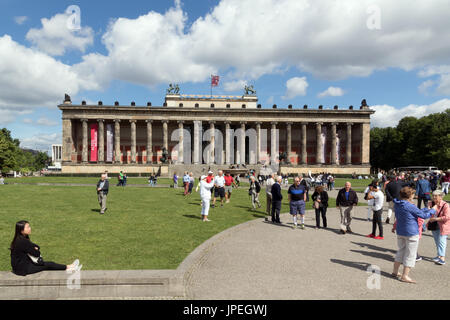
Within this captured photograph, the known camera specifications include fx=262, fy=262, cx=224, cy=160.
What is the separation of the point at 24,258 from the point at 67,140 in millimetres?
66412

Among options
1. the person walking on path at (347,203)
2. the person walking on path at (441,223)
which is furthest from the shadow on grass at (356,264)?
the person walking on path at (347,203)

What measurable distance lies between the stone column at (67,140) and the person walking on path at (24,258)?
65522 mm

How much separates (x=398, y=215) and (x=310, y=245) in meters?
3.38

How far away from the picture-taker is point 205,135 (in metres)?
65.2

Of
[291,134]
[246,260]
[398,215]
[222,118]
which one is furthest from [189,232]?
[291,134]

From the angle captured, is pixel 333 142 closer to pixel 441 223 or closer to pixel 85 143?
pixel 85 143

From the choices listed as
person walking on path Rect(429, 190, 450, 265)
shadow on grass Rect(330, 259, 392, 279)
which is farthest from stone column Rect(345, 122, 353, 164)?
shadow on grass Rect(330, 259, 392, 279)

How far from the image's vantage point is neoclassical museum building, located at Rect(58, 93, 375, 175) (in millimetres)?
62031

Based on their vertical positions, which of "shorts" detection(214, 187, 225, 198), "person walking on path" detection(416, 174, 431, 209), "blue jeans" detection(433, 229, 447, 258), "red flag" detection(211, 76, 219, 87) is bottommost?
"blue jeans" detection(433, 229, 447, 258)

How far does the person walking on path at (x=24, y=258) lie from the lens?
210 inches

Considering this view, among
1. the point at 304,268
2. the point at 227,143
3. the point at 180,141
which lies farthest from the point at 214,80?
the point at 304,268

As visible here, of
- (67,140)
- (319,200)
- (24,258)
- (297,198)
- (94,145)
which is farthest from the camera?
(67,140)

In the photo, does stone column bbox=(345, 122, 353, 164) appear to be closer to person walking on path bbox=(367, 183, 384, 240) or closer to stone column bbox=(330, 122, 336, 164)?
stone column bbox=(330, 122, 336, 164)

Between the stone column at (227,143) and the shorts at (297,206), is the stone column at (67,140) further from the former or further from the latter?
the shorts at (297,206)
